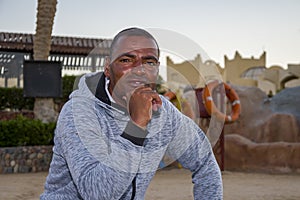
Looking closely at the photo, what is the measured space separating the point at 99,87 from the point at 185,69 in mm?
328

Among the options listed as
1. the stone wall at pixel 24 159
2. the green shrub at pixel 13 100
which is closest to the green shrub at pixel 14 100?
the green shrub at pixel 13 100

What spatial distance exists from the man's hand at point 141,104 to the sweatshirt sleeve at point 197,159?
1.55 ft

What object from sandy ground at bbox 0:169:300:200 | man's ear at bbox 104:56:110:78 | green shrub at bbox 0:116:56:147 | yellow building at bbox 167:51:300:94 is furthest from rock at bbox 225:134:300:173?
yellow building at bbox 167:51:300:94

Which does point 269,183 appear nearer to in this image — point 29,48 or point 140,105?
point 140,105

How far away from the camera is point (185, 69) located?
190cm

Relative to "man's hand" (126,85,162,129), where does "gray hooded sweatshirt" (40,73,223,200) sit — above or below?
below

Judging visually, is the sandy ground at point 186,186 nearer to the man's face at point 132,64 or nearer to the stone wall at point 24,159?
the stone wall at point 24,159

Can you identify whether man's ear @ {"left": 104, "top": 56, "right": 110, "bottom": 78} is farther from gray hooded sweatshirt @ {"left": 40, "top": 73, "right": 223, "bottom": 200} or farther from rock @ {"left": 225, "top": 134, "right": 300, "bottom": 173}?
rock @ {"left": 225, "top": 134, "right": 300, "bottom": 173}

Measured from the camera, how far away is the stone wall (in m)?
9.47

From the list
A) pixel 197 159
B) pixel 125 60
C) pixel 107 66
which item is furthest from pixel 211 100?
pixel 125 60

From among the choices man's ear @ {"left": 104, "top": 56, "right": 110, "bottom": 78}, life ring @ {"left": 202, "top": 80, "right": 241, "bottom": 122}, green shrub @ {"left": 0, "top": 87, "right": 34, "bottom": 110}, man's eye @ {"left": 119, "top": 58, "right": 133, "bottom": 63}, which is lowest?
green shrub @ {"left": 0, "top": 87, "right": 34, "bottom": 110}

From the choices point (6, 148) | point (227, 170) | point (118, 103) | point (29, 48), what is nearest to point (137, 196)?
point (118, 103)

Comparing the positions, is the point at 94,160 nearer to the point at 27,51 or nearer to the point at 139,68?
the point at 139,68

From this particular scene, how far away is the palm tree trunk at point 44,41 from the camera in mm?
12828
